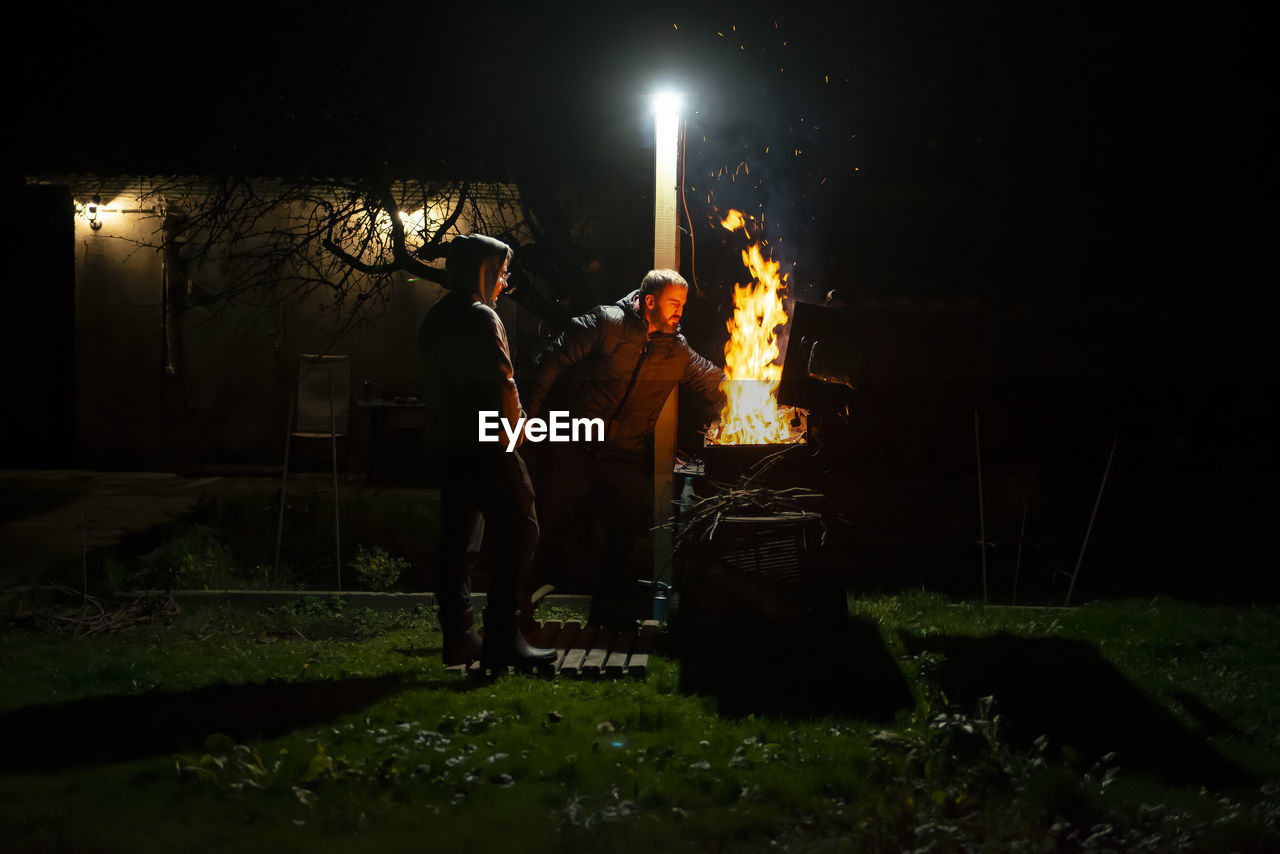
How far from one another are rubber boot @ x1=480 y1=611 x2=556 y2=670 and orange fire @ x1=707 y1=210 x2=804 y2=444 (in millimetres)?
2045

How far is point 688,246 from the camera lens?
11.0 meters

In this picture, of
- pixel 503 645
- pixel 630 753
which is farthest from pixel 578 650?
pixel 630 753

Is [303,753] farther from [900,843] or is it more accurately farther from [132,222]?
[132,222]

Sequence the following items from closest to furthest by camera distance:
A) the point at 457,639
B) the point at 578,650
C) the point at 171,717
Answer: the point at 171,717
the point at 457,639
the point at 578,650

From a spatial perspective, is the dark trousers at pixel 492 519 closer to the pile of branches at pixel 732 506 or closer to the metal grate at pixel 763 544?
the pile of branches at pixel 732 506

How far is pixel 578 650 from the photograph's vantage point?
564cm

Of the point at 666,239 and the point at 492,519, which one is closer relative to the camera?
the point at 492,519

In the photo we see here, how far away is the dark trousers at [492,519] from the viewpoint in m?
5.07

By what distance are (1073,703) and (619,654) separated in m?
2.36

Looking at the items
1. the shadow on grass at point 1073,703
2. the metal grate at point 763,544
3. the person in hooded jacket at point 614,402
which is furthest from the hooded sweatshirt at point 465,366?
the shadow on grass at point 1073,703

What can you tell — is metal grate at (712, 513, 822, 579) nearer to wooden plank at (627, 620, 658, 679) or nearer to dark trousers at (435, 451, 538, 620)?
wooden plank at (627, 620, 658, 679)

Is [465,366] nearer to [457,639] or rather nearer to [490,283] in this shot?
[490,283]

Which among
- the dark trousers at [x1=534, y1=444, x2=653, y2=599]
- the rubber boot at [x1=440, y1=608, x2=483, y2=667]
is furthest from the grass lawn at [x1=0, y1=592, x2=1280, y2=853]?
the dark trousers at [x1=534, y1=444, x2=653, y2=599]

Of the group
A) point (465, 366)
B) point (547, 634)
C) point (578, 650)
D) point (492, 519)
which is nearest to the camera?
point (465, 366)
